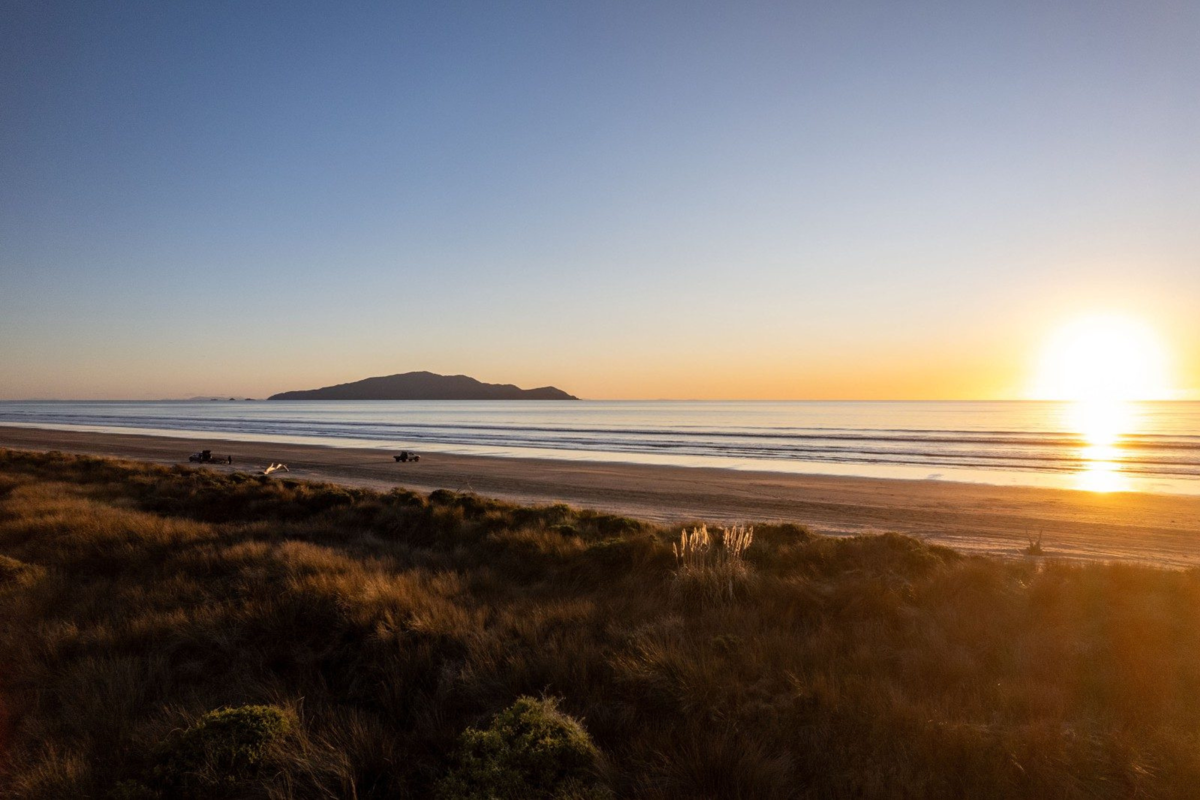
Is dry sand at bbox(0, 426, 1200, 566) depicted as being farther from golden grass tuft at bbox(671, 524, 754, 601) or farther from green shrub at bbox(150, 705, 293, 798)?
green shrub at bbox(150, 705, 293, 798)

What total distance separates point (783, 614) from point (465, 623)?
291 cm

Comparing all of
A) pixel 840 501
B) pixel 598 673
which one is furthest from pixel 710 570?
pixel 840 501

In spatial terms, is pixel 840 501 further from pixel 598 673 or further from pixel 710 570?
pixel 598 673

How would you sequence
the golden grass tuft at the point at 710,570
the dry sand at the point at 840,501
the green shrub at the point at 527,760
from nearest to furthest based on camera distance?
the green shrub at the point at 527,760
the golden grass tuft at the point at 710,570
the dry sand at the point at 840,501

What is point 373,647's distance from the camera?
507 cm

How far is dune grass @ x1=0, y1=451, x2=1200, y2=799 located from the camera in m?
3.43

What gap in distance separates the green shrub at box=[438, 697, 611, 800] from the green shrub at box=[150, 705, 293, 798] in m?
1.16

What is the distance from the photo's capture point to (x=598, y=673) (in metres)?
4.60

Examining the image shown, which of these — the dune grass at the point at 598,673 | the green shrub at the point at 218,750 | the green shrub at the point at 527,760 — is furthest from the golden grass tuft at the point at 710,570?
the green shrub at the point at 218,750

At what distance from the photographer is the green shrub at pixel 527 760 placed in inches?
128

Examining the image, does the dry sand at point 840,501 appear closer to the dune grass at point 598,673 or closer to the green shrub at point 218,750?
the dune grass at point 598,673

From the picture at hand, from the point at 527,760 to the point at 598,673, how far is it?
49.8 inches

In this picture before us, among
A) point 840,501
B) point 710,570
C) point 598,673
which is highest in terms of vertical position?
point 710,570

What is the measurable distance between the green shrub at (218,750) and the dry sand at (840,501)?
1213 cm
